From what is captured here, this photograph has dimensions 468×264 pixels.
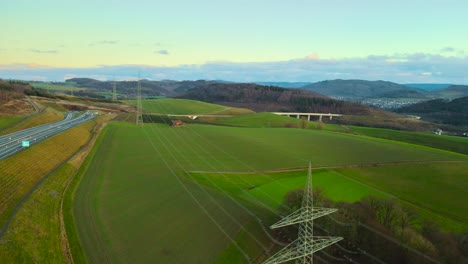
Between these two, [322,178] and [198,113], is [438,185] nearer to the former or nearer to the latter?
[322,178]

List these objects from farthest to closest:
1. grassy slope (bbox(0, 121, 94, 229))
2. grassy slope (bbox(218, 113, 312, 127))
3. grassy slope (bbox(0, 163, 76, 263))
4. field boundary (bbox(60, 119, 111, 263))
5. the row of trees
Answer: grassy slope (bbox(218, 113, 312, 127)) < grassy slope (bbox(0, 121, 94, 229)) < field boundary (bbox(60, 119, 111, 263)) < the row of trees < grassy slope (bbox(0, 163, 76, 263))

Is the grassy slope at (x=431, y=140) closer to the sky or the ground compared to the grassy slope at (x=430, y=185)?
closer to the sky

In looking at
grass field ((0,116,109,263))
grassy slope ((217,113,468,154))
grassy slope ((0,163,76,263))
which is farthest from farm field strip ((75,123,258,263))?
grassy slope ((217,113,468,154))

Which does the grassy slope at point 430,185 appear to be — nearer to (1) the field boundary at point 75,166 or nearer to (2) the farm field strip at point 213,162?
(2) the farm field strip at point 213,162

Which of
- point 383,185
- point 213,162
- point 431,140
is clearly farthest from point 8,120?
point 431,140

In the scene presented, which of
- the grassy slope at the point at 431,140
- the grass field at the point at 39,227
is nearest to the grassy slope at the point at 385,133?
the grassy slope at the point at 431,140

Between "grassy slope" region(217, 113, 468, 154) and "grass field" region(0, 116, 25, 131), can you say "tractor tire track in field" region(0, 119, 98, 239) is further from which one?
"grassy slope" region(217, 113, 468, 154)
